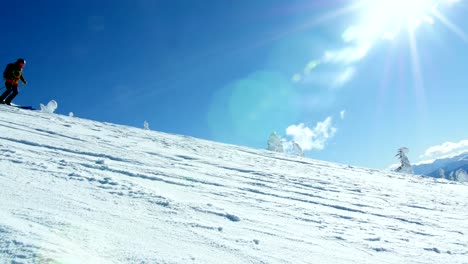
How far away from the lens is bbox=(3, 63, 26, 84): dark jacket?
17.6 metres

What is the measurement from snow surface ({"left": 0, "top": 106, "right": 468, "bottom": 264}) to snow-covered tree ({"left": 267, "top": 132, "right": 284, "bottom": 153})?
133ft

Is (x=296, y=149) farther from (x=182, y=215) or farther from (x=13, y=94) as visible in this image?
(x=182, y=215)

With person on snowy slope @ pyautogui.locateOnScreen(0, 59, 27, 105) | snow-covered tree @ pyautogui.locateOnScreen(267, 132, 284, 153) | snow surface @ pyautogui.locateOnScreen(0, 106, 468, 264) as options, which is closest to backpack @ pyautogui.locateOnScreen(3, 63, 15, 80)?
person on snowy slope @ pyautogui.locateOnScreen(0, 59, 27, 105)

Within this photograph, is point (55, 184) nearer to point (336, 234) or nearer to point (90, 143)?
point (336, 234)

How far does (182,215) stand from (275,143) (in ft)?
157

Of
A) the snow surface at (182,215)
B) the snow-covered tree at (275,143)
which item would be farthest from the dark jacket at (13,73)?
the snow-covered tree at (275,143)

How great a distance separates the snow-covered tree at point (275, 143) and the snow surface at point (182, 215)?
40684mm

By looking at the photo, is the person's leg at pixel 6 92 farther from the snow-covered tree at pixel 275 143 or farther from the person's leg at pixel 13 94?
the snow-covered tree at pixel 275 143

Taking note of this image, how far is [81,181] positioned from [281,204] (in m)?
4.07

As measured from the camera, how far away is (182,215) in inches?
231

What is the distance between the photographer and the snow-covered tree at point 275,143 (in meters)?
52.7

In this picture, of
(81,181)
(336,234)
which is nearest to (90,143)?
(81,181)

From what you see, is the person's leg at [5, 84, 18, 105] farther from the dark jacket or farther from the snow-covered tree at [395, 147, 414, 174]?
the snow-covered tree at [395, 147, 414, 174]

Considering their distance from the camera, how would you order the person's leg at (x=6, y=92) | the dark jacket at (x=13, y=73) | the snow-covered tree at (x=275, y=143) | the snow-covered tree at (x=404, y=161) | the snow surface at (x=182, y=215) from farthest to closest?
the snow-covered tree at (x=275, y=143)
the snow-covered tree at (x=404, y=161)
the person's leg at (x=6, y=92)
the dark jacket at (x=13, y=73)
the snow surface at (x=182, y=215)
